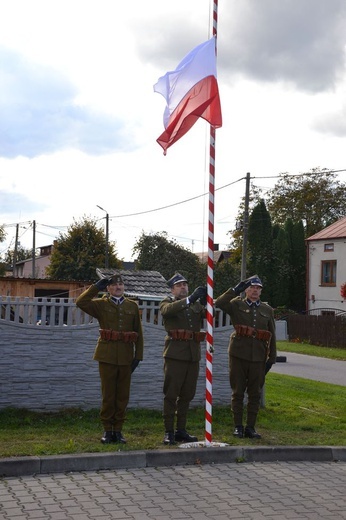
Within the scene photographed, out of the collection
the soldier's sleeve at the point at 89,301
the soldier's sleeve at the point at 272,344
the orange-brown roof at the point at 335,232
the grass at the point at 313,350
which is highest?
the orange-brown roof at the point at 335,232

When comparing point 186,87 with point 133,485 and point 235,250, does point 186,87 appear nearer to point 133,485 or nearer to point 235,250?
point 133,485

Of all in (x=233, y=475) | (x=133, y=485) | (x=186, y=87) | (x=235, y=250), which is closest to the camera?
(x=133, y=485)

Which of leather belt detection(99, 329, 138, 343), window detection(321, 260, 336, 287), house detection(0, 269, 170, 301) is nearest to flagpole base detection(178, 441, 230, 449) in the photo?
leather belt detection(99, 329, 138, 343)

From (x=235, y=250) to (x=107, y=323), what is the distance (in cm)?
5595

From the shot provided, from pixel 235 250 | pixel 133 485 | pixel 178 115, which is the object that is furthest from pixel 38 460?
pixel 235 250

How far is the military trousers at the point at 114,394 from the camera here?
27.8ft

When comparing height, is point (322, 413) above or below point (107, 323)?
below

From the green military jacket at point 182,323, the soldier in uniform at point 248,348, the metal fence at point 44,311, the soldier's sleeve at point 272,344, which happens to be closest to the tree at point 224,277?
the metal fence at point 44,311

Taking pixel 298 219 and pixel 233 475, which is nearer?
pixel 233 475

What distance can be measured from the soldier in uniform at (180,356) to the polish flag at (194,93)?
6.29ft

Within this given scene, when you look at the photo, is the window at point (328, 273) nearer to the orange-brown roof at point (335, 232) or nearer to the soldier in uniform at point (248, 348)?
the orange-brown roof at point (335, 232)

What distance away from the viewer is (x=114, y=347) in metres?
8.57

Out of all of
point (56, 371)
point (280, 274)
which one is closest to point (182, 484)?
point (56, 371)

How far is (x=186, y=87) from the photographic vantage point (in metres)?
9.21
